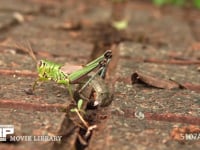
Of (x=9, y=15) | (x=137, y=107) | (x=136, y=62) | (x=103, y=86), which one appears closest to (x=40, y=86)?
(x=103, y=86)

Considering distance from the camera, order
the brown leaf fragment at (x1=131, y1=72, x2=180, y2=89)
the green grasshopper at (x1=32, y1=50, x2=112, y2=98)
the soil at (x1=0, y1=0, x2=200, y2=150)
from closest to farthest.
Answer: the soil at (x1=0, y1=0, x2=200, y2=150)
the green grasshopper at (x1=32, y1=50, x2=112, y2=98)
the brown leaf fragment at (x1=131, y1=72, x2=180, y2=89)

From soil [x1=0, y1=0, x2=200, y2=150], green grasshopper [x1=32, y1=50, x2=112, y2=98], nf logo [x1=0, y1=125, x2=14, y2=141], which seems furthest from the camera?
green grasshopper [x1=32, y1=50, x2=112, y2=98]

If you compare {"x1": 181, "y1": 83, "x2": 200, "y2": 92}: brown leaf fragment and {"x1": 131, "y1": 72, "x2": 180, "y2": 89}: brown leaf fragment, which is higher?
{"x1": 131, "y1": 72, "x2": 180, "y2": 89}: brown leaf fragment

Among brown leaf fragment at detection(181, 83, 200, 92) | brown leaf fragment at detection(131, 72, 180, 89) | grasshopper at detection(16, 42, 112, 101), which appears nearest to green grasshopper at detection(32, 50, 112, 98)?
grasshopper at detection(16, 42, 112, 101)

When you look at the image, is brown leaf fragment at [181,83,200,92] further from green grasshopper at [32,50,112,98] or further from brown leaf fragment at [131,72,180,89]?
green grasshopper at [32,50,112,98]

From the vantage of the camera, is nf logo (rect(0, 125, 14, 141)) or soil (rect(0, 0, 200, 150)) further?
soil (rect(0, 0, 200, 150))

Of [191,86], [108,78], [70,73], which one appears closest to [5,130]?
[70,73]
